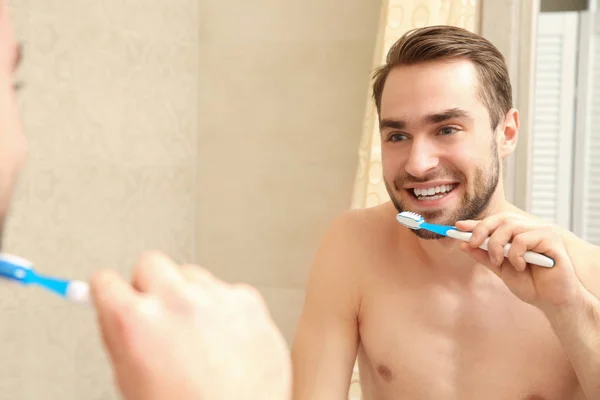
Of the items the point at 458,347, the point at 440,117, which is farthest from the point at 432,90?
the point at 458,347

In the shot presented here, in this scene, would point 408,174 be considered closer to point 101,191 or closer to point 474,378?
point 474,378

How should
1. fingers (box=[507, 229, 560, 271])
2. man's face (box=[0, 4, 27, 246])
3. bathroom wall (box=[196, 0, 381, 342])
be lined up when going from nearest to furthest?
man's face (box=[0, 4, 27, 246]), fingers (box=[507, 229, 560, 271]), bathroom wall (box=[196, 0, 381, 342])

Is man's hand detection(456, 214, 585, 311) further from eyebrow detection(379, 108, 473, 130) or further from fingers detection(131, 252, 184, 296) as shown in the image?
fingers detection(131, 252, 184, 296)

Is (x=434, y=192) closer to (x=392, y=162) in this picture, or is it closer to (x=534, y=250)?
(x=392, y=162)

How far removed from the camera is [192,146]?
6.79 ft

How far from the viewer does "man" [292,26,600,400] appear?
115 cm

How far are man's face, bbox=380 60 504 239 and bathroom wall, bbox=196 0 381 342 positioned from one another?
737 millimetres

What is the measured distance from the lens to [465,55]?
119 centimetres

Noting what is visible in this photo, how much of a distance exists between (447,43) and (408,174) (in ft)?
0.77

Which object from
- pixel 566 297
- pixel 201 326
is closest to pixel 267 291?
pixel 566 297

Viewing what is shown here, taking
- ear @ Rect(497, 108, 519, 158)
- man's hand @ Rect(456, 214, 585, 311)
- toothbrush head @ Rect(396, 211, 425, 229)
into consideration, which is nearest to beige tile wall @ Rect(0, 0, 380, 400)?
ear @ Rect(497, 108, 519, 158)

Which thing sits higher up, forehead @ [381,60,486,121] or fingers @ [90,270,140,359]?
forehead @ [381,60,486,121]

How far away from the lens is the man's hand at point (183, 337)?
41 cm

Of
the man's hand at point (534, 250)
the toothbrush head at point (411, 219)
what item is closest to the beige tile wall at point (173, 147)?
the toothbrush head at point (411, 219)
